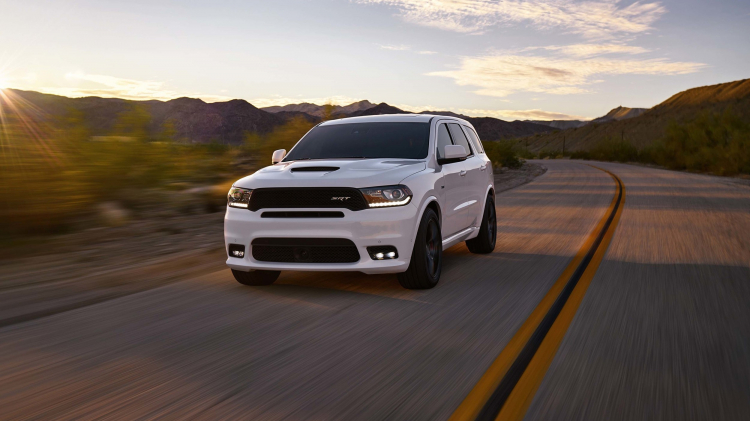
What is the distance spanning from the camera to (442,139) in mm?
8266

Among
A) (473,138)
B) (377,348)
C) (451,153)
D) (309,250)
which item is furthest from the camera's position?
(473,138)

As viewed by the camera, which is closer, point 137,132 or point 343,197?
point 343,197

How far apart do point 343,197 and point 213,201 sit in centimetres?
896

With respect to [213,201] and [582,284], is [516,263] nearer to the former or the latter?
[582,284]

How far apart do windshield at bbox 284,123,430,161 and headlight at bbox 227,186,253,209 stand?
1.35 m

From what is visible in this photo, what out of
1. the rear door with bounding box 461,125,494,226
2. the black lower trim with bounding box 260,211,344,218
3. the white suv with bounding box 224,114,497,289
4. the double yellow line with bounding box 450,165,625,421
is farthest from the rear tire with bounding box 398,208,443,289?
the rear door with bounding box 461,125,494,226

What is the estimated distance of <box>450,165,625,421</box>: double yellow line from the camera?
374 cm

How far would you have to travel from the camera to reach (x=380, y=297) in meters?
6.55

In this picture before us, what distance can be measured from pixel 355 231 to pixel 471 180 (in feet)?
9.48

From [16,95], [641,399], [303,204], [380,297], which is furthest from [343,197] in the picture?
[16,95]

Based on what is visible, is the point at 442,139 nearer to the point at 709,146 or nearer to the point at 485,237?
the point at 485,237

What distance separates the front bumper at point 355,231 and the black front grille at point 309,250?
0.13 feet

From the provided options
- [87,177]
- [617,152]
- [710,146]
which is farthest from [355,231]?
[617,152]

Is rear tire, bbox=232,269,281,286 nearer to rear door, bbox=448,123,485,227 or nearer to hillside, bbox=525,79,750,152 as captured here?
rear door, bbox=448,123,485,227
